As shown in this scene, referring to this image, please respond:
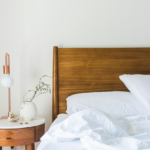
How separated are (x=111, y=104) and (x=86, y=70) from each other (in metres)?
0.51

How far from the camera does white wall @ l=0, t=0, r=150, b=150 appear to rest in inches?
86.1

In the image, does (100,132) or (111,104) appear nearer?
(100,132)

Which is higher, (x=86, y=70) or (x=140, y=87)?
(x=86, y=70)

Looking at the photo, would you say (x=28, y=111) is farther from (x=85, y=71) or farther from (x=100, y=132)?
(x=100, y=132)

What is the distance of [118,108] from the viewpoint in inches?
68.7

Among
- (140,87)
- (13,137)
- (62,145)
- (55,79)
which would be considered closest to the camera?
(62,145)

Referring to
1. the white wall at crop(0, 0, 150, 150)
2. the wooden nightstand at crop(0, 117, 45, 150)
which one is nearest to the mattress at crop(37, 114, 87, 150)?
the wooden nightstand at crop(0, 117, 45, 150)

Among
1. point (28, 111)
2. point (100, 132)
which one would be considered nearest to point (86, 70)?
point (28, 111)

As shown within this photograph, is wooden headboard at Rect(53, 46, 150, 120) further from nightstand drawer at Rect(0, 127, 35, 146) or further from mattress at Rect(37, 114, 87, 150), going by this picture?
mattress at Rect(37, 114, 87, 150)

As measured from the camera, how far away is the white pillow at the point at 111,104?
173 centimetres

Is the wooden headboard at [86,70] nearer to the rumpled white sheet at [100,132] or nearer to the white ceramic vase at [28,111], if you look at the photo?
the white ceramic vase at [28,111]

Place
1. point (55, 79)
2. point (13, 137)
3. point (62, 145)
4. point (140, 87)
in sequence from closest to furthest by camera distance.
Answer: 1. point (62, 145)
2. point (13, 137)
3. point (140, 87)
4. point (55, 79)

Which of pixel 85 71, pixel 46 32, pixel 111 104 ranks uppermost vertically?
pixel 46 32

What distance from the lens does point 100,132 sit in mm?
1092
